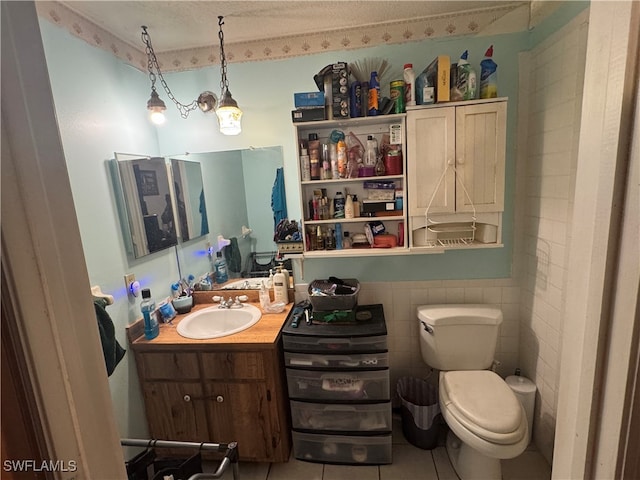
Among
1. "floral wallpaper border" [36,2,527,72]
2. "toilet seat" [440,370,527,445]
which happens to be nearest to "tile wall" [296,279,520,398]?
"toilet seat" [440,370,527,445]

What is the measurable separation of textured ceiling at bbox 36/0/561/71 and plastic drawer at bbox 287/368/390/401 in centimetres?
191

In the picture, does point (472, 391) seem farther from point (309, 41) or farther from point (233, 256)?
point (309, 41)

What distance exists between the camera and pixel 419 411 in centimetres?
190

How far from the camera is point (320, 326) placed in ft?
5.99

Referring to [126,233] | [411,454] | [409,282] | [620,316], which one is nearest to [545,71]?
[409,282]

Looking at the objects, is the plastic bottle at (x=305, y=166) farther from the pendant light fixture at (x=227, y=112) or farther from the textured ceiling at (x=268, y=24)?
the textured ceiling at (x=268, y=24)

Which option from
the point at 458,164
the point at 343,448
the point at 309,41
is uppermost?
the point at 309,41

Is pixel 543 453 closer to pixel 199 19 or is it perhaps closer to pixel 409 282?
pixel 409 282

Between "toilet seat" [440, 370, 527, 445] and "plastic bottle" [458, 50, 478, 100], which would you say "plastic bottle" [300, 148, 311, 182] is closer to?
"plastic bottle" [458, 50, 478, 100]

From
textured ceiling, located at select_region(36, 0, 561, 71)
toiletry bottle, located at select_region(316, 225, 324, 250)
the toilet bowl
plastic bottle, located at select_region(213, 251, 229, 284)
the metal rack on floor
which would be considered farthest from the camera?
plastic bottle, located at select_region(213, 251, 229, 284)

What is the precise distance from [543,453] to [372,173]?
190cm

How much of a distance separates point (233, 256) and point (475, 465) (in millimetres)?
1871

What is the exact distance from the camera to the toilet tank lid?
1831mm

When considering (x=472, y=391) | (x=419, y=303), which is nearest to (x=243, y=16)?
(x=419, y=303)
